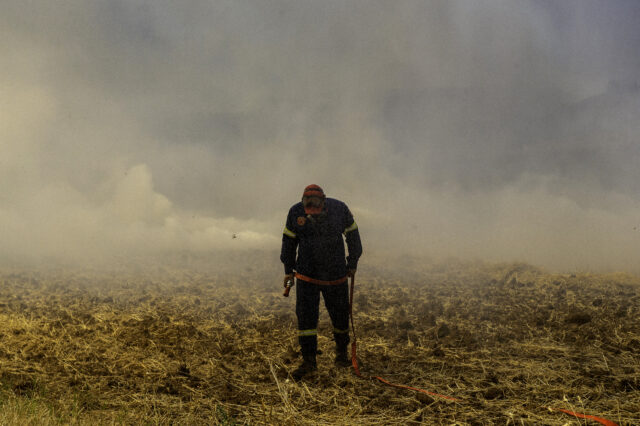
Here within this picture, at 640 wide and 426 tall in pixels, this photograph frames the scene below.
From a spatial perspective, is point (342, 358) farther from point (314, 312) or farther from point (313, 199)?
point (313, 199)

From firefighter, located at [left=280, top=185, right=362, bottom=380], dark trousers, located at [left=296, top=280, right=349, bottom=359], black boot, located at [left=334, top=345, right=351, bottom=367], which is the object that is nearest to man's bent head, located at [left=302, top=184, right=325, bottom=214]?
firefighter, located at [left=280, top=185, right=362, bottom=380]

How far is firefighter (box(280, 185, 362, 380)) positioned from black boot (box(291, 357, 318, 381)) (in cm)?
1

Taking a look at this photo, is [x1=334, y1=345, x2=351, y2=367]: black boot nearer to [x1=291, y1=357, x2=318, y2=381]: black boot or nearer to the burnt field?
the burnt field

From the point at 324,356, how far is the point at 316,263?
177 centimetres

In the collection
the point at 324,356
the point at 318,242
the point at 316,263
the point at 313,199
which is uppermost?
the point at 313,199

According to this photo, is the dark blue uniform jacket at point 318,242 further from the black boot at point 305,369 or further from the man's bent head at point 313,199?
the black boot at point 305,369

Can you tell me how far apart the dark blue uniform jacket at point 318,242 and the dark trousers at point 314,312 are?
18 centimetres

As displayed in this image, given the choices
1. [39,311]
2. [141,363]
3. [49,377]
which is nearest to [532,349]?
[141,363]

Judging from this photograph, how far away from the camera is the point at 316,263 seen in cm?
572

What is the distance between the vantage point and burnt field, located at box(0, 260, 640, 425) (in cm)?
405

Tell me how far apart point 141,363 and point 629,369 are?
6773 millimetres

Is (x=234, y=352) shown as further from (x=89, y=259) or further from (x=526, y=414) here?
(x=89, y=259)

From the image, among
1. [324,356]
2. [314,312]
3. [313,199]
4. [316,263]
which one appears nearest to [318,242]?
[316,263]

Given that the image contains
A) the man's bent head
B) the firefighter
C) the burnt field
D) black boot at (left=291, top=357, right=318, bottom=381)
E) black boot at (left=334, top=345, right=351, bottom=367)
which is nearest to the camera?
the burnt field
